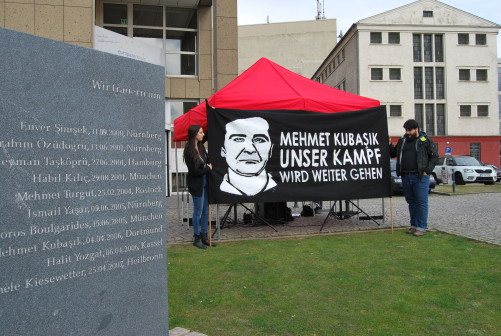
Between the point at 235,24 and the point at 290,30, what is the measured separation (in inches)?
1607

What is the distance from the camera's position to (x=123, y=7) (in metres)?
17.9

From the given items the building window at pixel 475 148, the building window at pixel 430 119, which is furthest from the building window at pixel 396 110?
the building window at pixel 475 148

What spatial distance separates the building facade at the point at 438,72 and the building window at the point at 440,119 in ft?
0.21

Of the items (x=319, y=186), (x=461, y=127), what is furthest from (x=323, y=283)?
(x=461, y=127)

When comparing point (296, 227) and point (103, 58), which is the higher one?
point (103, 58)

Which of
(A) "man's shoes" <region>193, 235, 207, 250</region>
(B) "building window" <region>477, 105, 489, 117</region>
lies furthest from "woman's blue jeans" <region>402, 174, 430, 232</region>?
(B) "building window" <region>477, 105, 489, 117</region>

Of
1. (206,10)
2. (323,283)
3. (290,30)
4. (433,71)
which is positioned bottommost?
(323,283)

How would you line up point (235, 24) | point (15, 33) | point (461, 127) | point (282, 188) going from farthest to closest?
1. point (461, 127)
2. point (235, 24)
3. point (282, 188)
4. point (15, 33)

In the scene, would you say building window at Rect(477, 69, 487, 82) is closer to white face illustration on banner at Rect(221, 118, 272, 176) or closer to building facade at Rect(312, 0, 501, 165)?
building facade at Rect(312, 0, 501, 165)

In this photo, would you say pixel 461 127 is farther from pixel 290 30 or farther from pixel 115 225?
pixel 115 225

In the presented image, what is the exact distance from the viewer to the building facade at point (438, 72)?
4166 centimetres

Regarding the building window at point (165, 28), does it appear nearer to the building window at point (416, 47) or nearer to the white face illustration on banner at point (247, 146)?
the white face illustration on banner at point (247, 146)

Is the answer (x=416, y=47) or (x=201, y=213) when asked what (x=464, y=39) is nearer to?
(x=416, y=47)

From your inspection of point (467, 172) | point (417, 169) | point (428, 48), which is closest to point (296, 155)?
point (417, 169)
